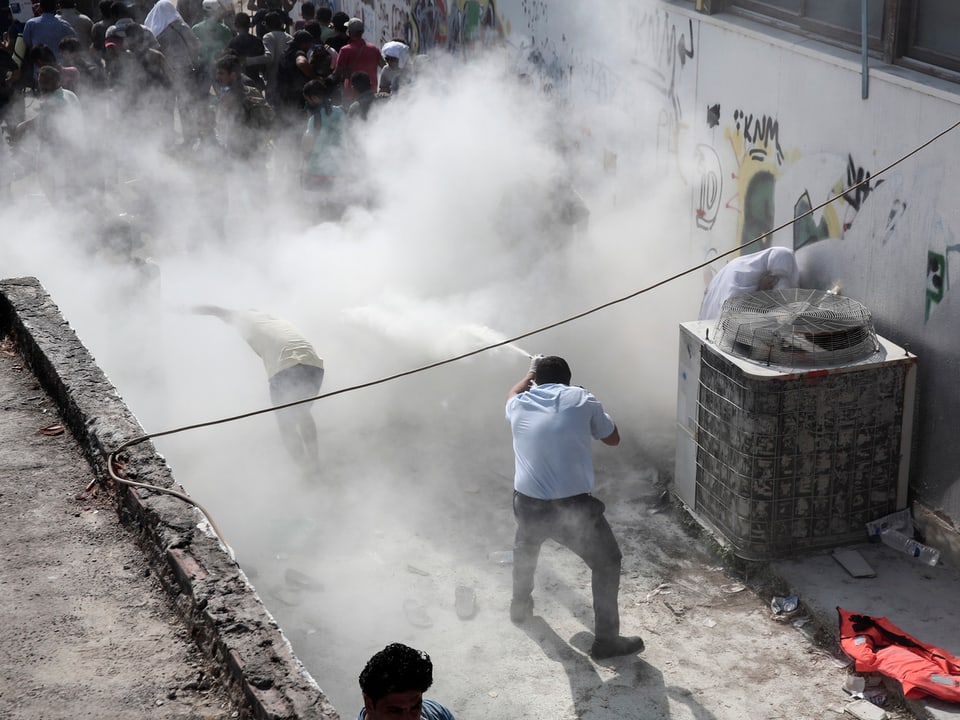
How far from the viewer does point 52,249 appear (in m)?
9.73

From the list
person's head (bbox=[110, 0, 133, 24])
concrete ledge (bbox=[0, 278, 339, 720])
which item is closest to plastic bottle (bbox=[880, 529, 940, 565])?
concrete ledge (bbox=[0, 278, 339, 720])

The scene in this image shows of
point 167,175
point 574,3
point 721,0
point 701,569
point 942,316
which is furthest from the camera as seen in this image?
point 167,175

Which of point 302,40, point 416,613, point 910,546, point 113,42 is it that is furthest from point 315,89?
point 910,546

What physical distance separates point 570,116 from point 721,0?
233 centimetres

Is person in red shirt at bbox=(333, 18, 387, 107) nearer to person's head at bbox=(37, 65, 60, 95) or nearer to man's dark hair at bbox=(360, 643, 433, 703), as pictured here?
person's head at bbox=(37, 65, 60, 95)

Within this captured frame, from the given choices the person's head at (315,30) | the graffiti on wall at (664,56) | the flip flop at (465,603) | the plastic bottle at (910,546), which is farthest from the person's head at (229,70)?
the plastic bottle at (910,546)

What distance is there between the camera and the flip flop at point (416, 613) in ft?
19.0

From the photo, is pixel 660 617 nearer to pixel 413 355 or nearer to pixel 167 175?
pixel 413 355

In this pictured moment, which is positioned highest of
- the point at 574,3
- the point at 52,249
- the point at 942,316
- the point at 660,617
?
the point at 574,3

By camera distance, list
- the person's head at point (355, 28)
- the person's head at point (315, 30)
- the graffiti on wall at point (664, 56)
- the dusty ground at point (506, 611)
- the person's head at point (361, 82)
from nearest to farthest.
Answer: the dusty ground at point (506, 611), the graffiti on wall at point (664, 56), the person's head at point (361, 82), the person's head at point (355, 28), the person's head at point (315, 30)

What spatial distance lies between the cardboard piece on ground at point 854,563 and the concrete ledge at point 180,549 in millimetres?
3618

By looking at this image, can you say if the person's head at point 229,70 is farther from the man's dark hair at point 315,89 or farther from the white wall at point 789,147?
the white wall at point 789,147

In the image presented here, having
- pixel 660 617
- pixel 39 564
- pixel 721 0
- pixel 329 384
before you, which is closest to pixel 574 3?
pixel 721 0

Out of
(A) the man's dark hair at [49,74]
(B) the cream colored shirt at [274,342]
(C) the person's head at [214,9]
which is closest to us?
(B) the cream colored shirt at [274,342]
